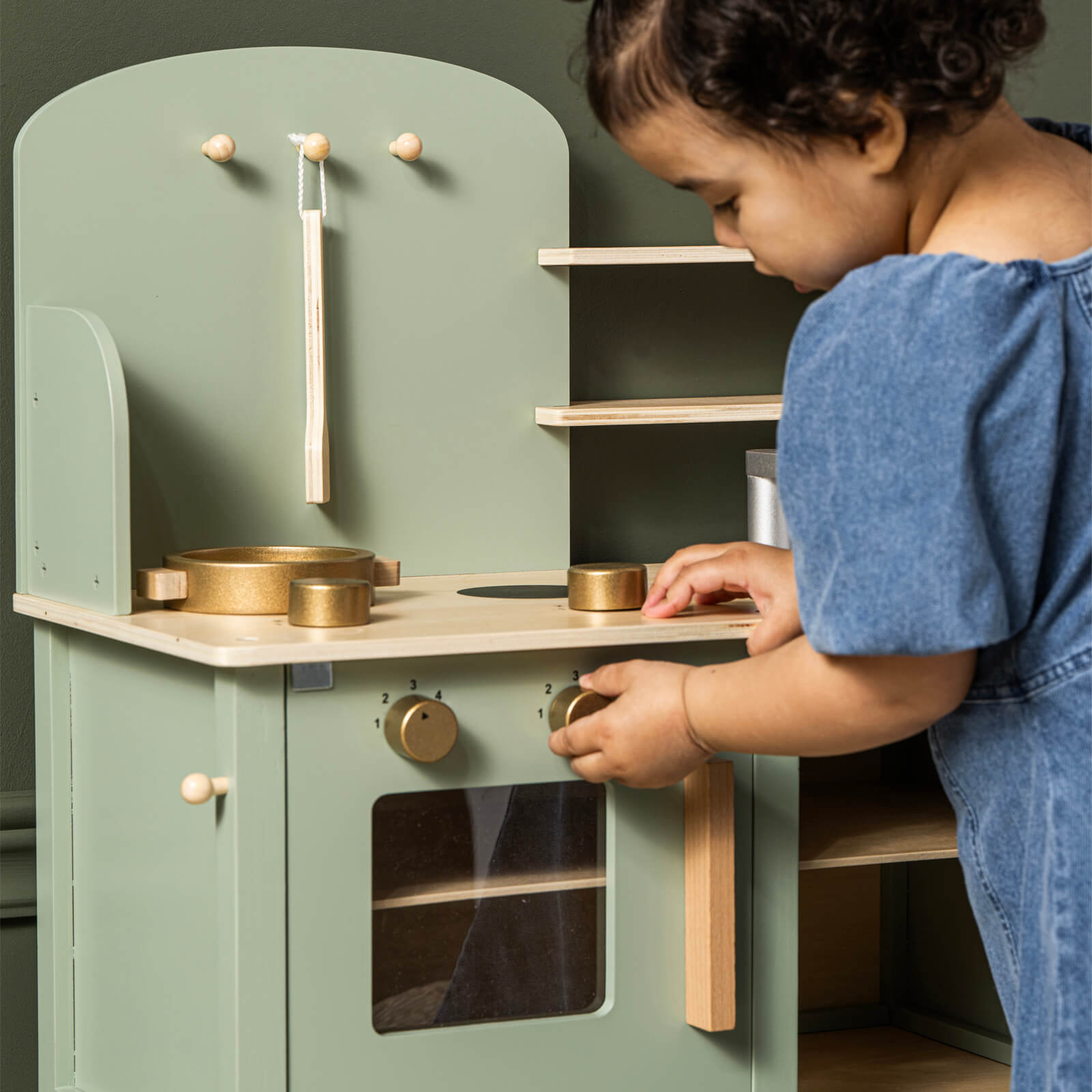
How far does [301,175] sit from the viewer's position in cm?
133

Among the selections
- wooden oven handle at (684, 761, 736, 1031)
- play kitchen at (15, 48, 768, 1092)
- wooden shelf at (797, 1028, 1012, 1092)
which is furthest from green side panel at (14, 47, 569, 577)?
wooden shelf at (797, 1028, 1012, 1092)

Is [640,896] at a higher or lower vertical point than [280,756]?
lower

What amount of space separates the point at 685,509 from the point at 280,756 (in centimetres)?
73

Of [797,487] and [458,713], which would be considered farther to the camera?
[458,713]

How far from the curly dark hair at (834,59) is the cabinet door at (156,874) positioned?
0.50 meters

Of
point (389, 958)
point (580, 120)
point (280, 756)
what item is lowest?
point (389, 958)

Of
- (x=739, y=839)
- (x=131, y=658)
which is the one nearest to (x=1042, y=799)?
(x=739, y=839)

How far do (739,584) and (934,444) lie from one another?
449mm

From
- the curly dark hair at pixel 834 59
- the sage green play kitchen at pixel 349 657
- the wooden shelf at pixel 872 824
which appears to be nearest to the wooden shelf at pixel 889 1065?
the sage green play kitchen at pixel 349 657

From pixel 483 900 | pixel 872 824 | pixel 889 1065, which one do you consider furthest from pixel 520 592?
pixel 889 1065

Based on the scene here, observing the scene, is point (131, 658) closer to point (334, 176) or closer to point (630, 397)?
point (334, 176)

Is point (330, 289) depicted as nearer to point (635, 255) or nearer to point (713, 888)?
point (635, 255)

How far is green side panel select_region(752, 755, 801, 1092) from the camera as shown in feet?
3.76

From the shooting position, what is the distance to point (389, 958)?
1054 mm
